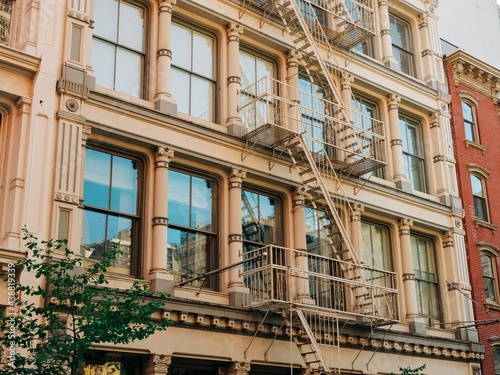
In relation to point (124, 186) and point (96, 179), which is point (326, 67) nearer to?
point (124, 186)

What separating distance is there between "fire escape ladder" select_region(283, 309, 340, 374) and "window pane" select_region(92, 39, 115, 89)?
701 cm

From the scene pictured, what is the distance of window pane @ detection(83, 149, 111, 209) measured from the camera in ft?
56.7

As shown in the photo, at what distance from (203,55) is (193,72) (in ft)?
2.58

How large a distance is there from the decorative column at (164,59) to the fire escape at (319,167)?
225cm

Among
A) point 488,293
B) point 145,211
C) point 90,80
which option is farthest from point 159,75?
point 488,293

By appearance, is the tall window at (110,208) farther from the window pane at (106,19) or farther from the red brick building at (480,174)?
the red brick building at (480,174)

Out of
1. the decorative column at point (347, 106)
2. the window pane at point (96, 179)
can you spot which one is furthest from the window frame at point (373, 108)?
the window pane at point (96, 179)

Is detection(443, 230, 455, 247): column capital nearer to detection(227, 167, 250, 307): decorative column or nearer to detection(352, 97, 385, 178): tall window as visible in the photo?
detection(352, 97, 385, 178): tall window

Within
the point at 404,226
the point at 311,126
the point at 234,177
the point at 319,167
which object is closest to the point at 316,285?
the point at 319,167

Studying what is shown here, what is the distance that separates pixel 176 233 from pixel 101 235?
211cm

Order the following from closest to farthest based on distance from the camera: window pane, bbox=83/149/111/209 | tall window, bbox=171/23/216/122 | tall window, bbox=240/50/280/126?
window pane, bbox=83/149/111/209
tall window, bbox=171/23/216/122
tall window, bbox=240/50/280/126

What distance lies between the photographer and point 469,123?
96.6ft

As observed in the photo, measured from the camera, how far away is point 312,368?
18078 mm

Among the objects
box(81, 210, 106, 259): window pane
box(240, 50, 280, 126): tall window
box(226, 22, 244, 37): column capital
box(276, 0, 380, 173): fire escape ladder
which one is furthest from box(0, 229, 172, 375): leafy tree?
box(276, 0, 380, 173): fire escape ladder
